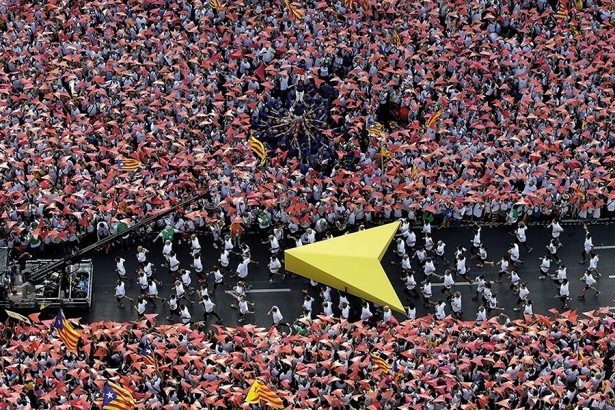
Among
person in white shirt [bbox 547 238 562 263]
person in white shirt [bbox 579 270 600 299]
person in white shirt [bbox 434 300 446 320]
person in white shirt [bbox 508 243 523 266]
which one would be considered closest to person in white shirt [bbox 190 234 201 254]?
person in white shirt [bbox 434 300 446 320]

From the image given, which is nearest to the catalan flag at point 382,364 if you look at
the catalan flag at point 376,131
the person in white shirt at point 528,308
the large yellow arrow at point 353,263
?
the large yellow arrow at point 353,263

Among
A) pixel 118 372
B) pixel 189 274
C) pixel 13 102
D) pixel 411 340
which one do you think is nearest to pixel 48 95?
pixel 13 102

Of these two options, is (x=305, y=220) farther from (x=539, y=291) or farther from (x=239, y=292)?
(x=539, y=291)

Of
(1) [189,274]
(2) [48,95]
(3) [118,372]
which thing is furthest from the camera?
(2) [48,95]

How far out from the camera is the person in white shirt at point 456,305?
66.6 metres

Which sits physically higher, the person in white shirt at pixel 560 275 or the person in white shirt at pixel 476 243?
the person in white shirt at pixel 476 243

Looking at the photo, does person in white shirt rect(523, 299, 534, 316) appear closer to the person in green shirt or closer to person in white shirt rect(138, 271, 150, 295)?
the person in green shirt

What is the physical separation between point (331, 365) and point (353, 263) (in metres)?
5.87

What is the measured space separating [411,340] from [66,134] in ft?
61.3

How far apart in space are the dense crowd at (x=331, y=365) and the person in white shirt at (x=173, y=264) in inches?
155

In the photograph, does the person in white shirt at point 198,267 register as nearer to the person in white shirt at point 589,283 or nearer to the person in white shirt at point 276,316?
the person in white shirt at point 276,316

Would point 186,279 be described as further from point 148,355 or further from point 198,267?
point 148,355

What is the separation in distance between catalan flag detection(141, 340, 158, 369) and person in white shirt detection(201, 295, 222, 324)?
12.3ft

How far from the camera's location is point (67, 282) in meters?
67.1
